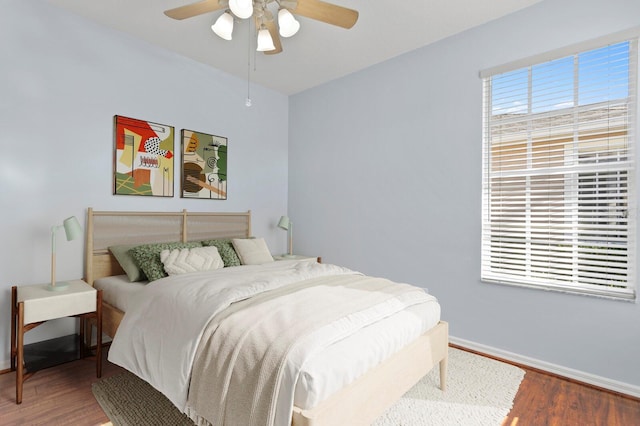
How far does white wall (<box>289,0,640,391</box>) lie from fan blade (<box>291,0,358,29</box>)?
58.2 inches

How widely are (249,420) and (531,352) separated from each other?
2.33 m

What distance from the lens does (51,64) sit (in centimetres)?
263

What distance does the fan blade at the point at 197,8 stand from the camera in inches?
76.7

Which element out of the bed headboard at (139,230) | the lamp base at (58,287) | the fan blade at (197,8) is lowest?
the lamp base at (58,287)

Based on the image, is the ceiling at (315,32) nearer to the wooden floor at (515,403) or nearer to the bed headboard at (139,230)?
the bed headboard at (139,230)

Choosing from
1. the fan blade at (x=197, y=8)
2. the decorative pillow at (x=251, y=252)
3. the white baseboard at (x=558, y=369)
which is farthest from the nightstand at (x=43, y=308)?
the white baseboard at (x=558, y=369)

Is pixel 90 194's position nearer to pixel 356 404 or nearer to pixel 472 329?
pixel 356 404

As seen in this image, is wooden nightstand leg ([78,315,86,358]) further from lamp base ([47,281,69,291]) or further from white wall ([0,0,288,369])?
lamp base ([47,281,69,291])

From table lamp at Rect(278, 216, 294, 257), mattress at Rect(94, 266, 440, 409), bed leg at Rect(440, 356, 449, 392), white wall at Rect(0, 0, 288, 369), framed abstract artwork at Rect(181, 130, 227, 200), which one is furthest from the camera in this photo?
table lamp at Rect(278, 216, 294, 257)

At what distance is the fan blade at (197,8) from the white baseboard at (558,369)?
124 inches

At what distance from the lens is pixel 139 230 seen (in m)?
3.12

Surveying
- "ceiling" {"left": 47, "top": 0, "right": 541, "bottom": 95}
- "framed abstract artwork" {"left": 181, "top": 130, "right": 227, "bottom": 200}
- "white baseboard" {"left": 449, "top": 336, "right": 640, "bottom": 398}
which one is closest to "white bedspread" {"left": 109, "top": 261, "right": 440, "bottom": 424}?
"white baseboard" {"left": 449, "top": 336, "right": 640, "bottom": 398}

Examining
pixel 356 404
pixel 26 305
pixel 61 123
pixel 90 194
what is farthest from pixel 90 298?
pixel 356 404

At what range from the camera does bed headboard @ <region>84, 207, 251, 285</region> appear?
2.84 meters
